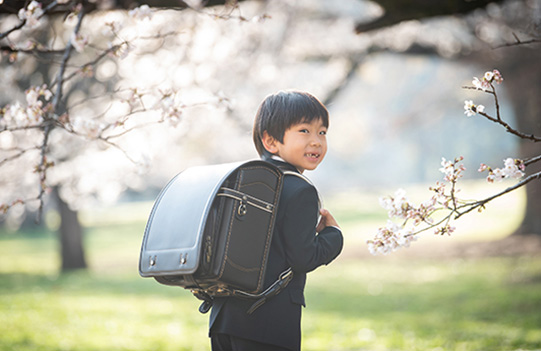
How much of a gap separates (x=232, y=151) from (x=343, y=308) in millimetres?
8078

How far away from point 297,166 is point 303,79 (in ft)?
53.8

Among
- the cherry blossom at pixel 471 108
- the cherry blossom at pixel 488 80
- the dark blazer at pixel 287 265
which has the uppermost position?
the cherry blossom at pixel 488 80

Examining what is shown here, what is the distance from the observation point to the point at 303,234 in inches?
91.7

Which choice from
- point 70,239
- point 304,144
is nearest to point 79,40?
point 304,144

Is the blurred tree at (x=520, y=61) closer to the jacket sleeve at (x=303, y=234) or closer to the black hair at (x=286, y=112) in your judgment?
the black hair at (x=286, y=112)

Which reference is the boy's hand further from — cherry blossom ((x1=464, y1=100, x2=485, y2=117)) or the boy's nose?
cherry blossom ((x1=464, y1=100, x2=485, y2=117))

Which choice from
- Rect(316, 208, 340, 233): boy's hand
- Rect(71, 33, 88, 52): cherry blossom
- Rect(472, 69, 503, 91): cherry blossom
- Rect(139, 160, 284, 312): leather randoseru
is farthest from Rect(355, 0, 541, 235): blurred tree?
Rect(139, 160, 284, 312): leather randoseru

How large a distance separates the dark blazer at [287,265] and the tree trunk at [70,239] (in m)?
13.5

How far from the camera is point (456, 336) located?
6781 mm

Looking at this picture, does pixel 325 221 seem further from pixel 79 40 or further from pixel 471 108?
pixel 79 40

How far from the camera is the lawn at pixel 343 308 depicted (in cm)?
675

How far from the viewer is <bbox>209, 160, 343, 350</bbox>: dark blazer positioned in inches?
92.0

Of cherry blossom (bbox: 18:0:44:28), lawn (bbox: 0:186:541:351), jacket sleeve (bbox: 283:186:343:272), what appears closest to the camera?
jacket sleeve (bbox: 283:186:343:272)

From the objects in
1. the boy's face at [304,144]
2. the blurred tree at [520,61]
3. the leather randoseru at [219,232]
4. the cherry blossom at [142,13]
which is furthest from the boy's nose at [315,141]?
the blurred tree at [520,61]
